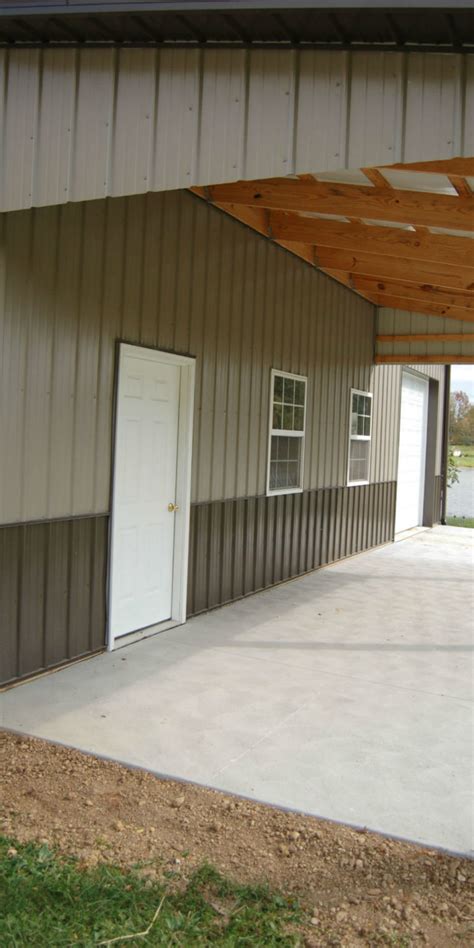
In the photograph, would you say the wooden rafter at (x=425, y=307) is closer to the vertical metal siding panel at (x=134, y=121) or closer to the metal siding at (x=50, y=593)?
the metal siding at (x=50, y=593)

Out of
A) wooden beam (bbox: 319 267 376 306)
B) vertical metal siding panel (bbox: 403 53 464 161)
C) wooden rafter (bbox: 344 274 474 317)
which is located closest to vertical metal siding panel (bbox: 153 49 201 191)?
vertical metal siding panel (bbox: 403 53 464 161)

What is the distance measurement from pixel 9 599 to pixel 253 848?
2044mm

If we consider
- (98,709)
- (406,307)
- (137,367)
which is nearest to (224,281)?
(137,367)

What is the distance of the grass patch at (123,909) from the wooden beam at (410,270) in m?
4.54

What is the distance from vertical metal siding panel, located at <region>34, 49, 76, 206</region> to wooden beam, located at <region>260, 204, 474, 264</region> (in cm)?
279

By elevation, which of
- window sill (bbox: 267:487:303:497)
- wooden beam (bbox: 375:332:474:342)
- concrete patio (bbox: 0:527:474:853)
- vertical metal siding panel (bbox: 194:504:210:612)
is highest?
wooden beam (bbox: 375:332:474:342)

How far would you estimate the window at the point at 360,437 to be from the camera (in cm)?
959

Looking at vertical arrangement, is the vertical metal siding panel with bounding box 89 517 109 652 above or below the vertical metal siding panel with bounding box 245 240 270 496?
below

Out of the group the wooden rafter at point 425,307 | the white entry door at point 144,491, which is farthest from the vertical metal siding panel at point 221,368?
the wooden rafter at point 425,307

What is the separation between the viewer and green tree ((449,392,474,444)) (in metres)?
37.7

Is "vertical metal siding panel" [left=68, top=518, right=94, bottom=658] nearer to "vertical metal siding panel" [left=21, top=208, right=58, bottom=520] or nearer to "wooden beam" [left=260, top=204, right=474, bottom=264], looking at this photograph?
"vertical metal siding panel" [left=21, top=208, right=58, bottom=520]

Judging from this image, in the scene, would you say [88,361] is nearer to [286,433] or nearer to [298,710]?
[298,710]

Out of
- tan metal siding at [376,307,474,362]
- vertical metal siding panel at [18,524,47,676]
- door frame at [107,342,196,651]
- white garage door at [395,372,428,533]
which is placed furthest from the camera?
white garage door at [395,372,428,533]

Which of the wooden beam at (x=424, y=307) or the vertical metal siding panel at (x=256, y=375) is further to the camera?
the wooden beam at (x=424, y=307)
